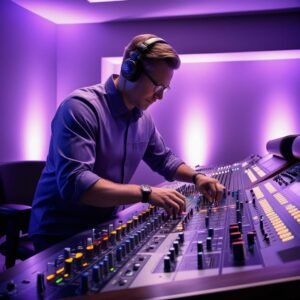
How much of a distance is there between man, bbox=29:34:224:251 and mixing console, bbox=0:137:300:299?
107 mm

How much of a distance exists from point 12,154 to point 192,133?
1.64 metres

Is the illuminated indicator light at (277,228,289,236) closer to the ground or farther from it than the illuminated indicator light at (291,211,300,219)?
closer to the ground

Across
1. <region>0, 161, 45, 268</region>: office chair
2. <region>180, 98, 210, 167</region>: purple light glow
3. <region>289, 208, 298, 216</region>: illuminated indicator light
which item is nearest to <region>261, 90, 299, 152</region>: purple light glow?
<region>180, 98, 210, 167</region>: purple light glow

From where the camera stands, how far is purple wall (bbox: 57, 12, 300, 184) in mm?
3566

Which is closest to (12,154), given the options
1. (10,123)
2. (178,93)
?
(10,123)

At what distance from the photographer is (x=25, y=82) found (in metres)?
3.44

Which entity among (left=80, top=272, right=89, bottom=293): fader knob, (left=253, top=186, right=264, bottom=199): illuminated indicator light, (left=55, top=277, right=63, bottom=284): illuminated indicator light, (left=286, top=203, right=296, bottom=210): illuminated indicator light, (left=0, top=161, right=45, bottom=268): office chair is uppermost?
(left=286, top=203, right=296, bottom=210): illuminated indicator light

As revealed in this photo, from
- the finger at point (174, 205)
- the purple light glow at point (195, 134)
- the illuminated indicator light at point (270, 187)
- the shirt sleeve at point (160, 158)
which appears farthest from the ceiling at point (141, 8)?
the finger at point (174, 205)

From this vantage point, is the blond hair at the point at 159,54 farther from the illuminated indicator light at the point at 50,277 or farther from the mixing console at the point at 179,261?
the illuminated indicator light at the point at 50,277

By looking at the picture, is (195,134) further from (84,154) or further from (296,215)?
(296,215)

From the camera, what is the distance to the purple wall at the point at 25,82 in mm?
3199

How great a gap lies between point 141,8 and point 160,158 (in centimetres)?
182

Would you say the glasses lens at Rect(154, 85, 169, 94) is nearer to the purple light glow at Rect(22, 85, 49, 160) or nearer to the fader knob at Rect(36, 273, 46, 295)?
the fader knob at Rect(36, 273, 46, 295)

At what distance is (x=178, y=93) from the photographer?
3.83 meters
